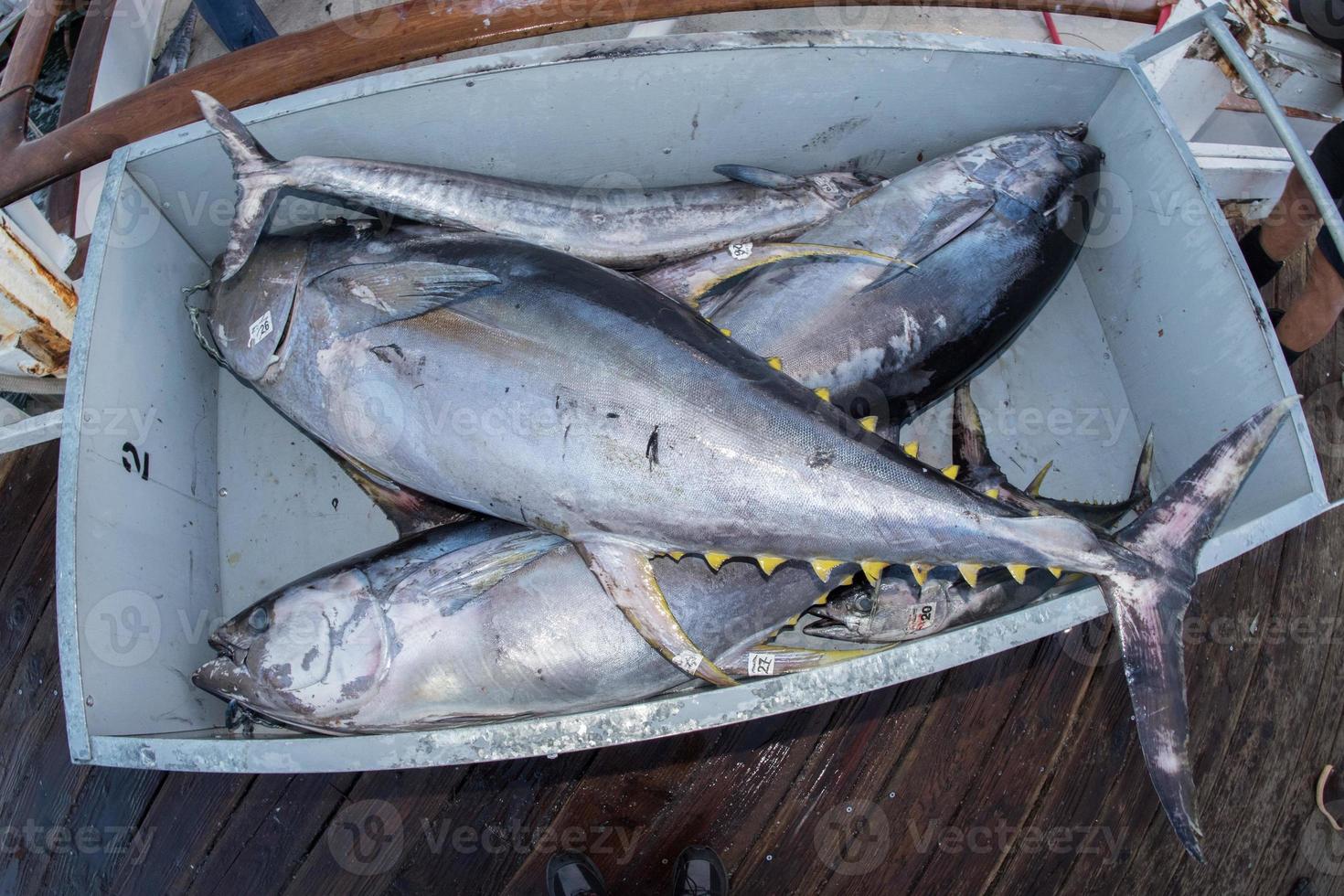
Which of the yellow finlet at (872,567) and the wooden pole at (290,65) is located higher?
the wooden pole at (290,65)

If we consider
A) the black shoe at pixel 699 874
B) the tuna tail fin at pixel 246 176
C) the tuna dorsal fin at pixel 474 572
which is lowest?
the black shoe at pixel 699 874

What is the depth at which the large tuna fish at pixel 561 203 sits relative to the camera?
1771 mm

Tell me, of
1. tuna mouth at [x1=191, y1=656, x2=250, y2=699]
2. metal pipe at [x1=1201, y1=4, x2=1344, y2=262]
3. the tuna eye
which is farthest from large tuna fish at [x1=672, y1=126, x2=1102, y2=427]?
tuna mouth at [x1=191, y1=656, x2=250, y2=699]

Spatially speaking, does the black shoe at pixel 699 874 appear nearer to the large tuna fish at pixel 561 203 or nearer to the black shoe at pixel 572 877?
the black shoe at pixel 572 877

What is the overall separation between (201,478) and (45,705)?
840 mm

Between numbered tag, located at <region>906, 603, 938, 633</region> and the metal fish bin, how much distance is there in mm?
439

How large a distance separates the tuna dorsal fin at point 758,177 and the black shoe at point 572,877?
1.84 metres

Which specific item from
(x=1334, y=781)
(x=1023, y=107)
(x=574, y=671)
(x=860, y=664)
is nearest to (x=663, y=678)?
(x=574, y=671)

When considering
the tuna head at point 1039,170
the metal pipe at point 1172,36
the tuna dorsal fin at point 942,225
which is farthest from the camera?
the tuna head at point 1039,170

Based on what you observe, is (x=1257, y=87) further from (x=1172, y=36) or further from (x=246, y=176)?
(x=246, y=176)

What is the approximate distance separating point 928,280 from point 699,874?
163cm

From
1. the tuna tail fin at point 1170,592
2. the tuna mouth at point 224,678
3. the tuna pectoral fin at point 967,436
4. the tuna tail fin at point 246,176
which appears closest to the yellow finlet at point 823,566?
the tuna tail fin at point 1170,592

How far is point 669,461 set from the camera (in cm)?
150

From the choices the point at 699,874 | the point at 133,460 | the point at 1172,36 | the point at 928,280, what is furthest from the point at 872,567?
the point at 133,460
